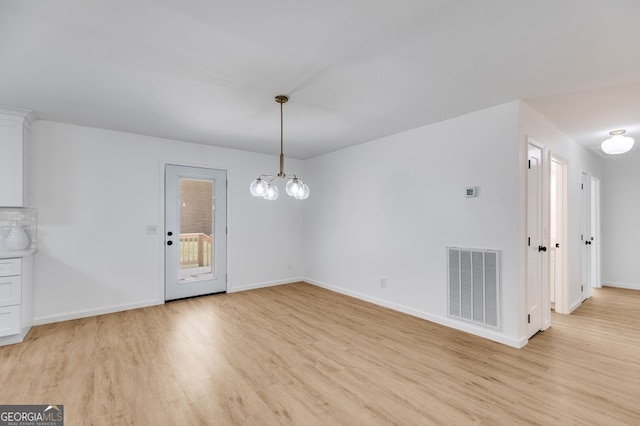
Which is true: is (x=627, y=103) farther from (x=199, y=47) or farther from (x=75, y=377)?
(x=75, y=377)

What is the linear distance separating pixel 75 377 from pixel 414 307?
376cm

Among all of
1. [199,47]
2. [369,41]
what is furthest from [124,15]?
[369,41]

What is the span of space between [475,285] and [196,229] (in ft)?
14.1

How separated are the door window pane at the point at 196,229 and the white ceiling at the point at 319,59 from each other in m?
1.51

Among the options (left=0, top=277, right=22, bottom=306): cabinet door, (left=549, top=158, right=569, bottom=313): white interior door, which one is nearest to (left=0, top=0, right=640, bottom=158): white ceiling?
(left=549, top=158, right=569, bottom=313): white interior door

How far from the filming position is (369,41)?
211 centimetres

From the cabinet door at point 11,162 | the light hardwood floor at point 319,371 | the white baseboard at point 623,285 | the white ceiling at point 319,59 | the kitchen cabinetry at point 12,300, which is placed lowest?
the light hardwood floor at point 319,371

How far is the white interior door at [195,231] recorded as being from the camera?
15.9ft

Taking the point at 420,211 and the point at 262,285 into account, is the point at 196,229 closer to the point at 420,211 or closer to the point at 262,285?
the point at 262,285

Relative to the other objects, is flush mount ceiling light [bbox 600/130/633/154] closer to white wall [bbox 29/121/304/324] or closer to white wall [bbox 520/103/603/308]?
white wall [bbox 520/103/603/308]

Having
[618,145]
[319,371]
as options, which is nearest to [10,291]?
[319,371]

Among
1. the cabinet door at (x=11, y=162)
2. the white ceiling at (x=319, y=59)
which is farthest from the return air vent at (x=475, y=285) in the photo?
the cabinet door at (x=11, y=162)

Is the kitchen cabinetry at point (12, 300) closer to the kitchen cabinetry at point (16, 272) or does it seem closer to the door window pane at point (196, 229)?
the kitchen cabinetry at point (16, 272)

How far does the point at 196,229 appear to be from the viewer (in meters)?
5.11
